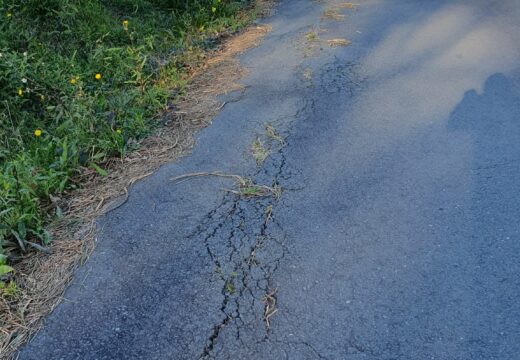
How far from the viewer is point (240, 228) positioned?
9.12 feet

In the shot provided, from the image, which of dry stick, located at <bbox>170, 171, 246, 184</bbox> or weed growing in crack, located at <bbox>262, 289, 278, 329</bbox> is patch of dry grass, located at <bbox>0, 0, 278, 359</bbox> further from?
weed growing in crack, located at <bbox>262, 289, 278, 329</bbox>

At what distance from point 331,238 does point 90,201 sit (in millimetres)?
1599

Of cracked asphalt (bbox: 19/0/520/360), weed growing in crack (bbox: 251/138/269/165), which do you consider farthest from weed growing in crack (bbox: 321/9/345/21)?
weed growing in crack (bbox: 251/138/269/165)

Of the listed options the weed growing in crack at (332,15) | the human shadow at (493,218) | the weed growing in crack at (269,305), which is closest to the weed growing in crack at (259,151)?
the weed growing in crack at (269,305)

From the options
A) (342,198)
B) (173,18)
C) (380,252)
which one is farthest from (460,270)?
(173,18)

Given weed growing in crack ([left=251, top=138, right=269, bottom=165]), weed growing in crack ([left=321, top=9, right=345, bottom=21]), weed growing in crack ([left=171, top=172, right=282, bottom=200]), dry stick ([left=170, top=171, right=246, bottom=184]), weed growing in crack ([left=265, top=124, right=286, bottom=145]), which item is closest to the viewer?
weed growing in crack ([left=171, top=172, right=282, bottom=200])

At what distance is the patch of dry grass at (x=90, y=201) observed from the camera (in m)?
2.37

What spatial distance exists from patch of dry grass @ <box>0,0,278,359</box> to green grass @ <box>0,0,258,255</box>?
0.34 feet

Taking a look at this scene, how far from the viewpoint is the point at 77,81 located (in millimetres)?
4215

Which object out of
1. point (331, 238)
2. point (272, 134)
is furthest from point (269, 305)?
point (272, 134)

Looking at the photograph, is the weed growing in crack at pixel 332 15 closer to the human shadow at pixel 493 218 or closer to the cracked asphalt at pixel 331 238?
the cracked asphalt at pixel 331 238

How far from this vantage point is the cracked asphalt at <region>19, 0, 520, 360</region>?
84.5 inches

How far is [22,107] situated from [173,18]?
245 cm

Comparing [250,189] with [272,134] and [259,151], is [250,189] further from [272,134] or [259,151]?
[272,134]
